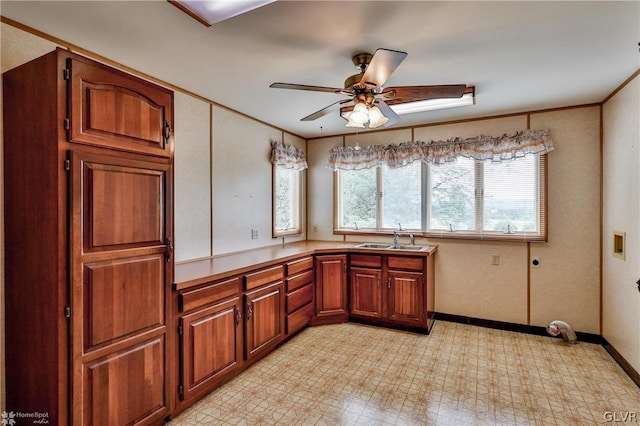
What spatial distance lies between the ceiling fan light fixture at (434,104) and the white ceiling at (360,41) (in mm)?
145

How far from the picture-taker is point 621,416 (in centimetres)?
213

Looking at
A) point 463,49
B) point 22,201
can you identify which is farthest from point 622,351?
point 22,201

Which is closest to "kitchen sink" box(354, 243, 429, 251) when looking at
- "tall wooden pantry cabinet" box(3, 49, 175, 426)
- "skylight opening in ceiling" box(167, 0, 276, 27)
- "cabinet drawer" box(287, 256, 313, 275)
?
"cabinet drawer" box(287, 256, 313, 275)

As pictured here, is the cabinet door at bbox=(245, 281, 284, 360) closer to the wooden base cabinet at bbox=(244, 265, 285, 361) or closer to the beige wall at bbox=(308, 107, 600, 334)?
the wooden base cabinet at bbox=(244, 265, 285, 361)

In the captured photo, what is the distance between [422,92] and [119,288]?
2.20 m

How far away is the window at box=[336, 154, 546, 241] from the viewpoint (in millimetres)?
3561

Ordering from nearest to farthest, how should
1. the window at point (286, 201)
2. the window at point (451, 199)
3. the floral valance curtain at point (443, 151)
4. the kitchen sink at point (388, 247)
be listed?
the floral valance curtain at point (443, 151) → the window at point (451, 199) → the kitchen sink at point (388, 247) → the window at point (286, 201)

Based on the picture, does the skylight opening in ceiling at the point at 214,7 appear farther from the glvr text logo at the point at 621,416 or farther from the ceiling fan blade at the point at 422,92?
the glvr text logo at the point at 621,416

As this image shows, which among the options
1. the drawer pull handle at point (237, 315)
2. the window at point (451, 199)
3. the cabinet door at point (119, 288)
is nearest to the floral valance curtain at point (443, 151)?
the window at point (451, 199)

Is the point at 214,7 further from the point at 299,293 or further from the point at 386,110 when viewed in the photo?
the point at 299,293

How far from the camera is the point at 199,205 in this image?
10.1ft

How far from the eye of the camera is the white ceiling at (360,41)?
1731 mm

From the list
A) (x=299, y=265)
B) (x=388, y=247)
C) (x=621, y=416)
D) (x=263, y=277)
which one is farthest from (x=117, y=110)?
(x=621, y=416)

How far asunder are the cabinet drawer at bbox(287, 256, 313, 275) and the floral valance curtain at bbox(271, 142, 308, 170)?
4.32ft
